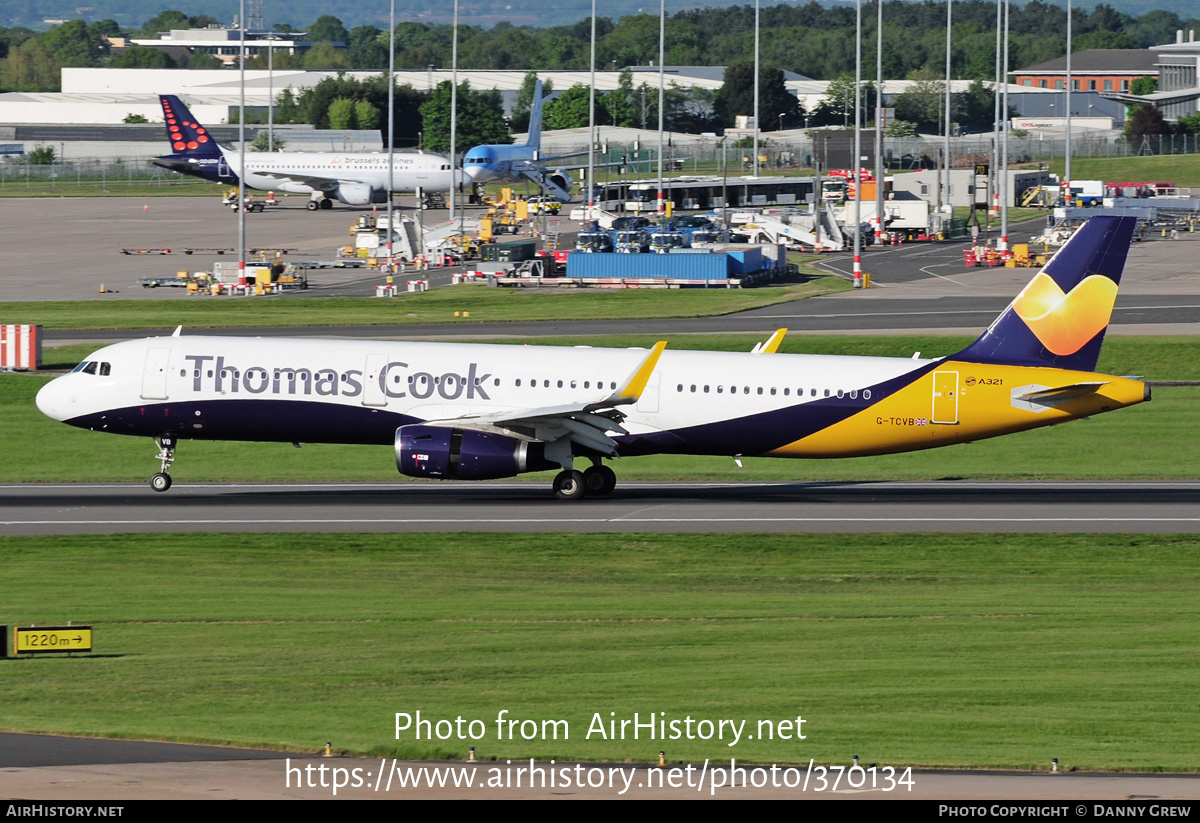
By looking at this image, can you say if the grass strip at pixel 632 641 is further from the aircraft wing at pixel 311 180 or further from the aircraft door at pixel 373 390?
the aircraft wing at pixel 311 180

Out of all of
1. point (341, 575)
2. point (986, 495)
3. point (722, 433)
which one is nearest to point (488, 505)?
point (722, 433)

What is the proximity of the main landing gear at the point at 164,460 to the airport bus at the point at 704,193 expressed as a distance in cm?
10142

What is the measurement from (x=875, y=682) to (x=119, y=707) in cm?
1075

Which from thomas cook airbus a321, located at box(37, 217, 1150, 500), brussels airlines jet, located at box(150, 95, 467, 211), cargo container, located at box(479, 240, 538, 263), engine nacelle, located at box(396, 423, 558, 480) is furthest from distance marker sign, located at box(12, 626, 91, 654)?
brussels airlines jet, located at box(150, 95, 467, 211)

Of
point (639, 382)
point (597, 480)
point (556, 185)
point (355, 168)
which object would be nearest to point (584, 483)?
point (597, 480)

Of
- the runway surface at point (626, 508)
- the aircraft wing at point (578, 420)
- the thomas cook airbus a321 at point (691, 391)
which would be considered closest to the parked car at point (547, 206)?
the runway surface at point (626, 508)

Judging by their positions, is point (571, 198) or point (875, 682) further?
point (571, 198)

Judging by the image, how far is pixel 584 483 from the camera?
144 feet

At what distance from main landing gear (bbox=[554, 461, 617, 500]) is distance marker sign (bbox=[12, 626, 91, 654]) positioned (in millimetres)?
20008

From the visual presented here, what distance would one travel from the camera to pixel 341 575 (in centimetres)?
3319

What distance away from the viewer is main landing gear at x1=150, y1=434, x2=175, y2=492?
44375 mm

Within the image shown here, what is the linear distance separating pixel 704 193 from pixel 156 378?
394 ft
